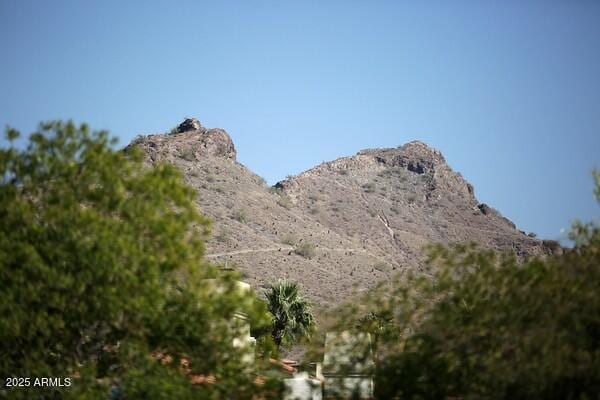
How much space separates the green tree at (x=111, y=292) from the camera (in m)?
17.2

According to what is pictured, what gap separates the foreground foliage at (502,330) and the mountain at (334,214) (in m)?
66.9

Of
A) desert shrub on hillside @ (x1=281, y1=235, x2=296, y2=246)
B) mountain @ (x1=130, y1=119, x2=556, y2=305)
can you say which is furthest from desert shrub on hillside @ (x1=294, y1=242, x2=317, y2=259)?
desert shrub on hillside @ (x1=281, y1=235, x2=296, y2=246)

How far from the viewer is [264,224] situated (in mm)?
110375

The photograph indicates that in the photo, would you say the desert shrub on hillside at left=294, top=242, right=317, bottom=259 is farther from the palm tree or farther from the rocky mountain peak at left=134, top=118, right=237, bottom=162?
the palm tree

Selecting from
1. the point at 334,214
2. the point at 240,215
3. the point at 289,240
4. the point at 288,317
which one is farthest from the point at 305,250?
the point at 288,317

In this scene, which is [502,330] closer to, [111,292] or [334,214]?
[111,292]

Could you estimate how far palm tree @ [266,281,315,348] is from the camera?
53.3 metres

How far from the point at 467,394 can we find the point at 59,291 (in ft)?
A: 26.0

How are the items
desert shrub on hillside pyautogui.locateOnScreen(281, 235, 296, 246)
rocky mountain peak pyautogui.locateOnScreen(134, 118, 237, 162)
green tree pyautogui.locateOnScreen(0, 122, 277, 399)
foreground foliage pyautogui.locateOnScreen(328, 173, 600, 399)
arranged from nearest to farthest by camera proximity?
foreground foliage pyautogui.locateOnScreen(328, 173, 600, 399), green tree pyautogui.locateOnScreen(0, 122, 277, 399), desert shrub on hillside pyautogui.locateOnScreen(281, 235, 296, 246), rocky mountain peak pyautogui.locateOnScreen(134, 118, 237, 162)

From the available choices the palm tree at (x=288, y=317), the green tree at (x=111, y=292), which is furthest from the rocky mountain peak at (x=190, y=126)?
the green tree at (x=111, y=292)

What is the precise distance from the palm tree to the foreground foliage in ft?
117

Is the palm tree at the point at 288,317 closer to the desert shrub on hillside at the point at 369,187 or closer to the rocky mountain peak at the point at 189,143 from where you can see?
the rocky mountain peak at the point at 189,143

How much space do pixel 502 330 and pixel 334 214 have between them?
375 ft

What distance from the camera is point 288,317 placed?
177 ft
